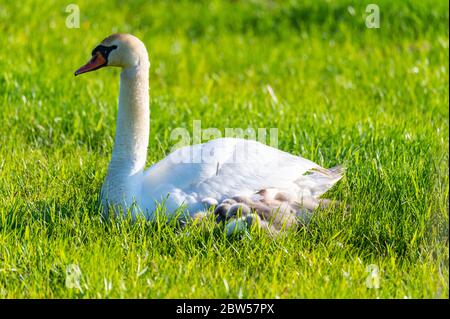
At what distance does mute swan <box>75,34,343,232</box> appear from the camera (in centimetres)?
446

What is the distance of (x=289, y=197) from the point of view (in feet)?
15.1

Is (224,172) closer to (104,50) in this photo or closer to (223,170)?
(223,170)

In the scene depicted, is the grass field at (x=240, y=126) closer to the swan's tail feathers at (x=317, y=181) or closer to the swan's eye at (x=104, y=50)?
the swan's tail feathers at (x=317, y=181)

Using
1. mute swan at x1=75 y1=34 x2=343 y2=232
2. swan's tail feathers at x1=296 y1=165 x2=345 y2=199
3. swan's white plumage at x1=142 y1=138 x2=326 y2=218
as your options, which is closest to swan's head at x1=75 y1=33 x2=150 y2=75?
mute swan at x1=75 y1=34 x2=343 y2=232

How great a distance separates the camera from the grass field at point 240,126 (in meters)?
3.96

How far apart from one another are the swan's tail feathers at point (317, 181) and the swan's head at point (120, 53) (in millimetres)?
1092

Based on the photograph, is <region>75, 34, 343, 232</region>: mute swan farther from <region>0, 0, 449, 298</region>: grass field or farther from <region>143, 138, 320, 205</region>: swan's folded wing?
<region>0, 0, 449, 298</region>: grass field

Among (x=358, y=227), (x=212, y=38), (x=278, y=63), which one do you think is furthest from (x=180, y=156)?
(x=212, y=38)

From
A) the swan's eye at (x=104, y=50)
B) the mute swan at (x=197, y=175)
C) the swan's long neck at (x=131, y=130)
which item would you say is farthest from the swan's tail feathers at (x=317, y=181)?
the swan's eye at (x=104, y=50)

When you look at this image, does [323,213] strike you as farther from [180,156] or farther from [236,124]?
[236,124]

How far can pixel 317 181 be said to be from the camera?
190 inches

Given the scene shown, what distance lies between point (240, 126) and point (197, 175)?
1833 millimetres
